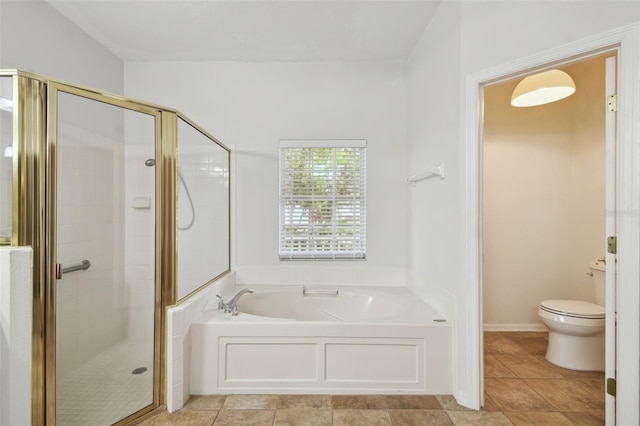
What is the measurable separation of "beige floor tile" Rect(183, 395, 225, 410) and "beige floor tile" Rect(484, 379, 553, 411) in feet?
5.50

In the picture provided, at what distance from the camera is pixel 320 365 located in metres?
1.97

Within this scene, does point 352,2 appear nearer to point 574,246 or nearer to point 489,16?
point 489,16

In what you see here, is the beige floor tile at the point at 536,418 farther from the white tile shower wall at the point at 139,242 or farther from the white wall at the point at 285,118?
the white tile shower wall at the point at 139,242

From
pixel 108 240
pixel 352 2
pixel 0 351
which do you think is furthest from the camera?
pixel 352 2

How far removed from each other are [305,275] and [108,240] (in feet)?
5.31

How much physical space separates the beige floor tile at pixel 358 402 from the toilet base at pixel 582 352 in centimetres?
147

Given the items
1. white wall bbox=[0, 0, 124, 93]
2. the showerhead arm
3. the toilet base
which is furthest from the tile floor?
white wall bbox=[0, 0, 124, 93]

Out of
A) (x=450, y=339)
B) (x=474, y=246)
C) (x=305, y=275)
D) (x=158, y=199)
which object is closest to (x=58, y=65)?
(x=158, y=199)

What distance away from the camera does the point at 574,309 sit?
7.44 ft

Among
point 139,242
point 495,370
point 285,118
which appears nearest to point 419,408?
point 495,370

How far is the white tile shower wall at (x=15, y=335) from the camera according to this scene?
136 centimetres

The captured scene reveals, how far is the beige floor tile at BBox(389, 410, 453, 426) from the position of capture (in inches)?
67.3

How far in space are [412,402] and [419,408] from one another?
0.06 m

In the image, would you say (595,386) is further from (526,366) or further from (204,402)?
(204,402)
